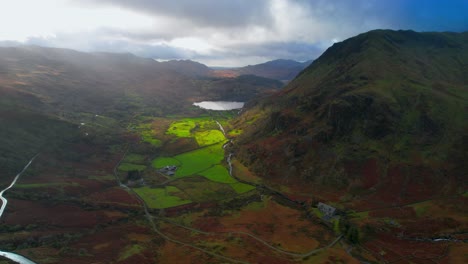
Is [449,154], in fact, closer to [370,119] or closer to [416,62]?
[370,119]

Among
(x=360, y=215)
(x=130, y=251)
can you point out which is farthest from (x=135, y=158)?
(x=360, y=215)

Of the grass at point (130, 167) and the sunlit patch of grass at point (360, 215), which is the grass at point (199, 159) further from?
the sunlit patch of grass at point (360, 215)

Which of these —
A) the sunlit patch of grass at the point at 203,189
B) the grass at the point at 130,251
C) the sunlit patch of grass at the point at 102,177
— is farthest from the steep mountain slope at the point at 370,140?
the grass at the point at 130,251

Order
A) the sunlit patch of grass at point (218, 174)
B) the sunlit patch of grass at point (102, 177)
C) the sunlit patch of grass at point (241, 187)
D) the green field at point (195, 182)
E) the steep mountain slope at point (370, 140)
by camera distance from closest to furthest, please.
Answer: the steep mountain slope at point (370, 140) → the green field at point (195, 182) → the sunlit patch of grass at point (241, 187) → the sunlit patch of grass at point (102, 177) → the sunlit patch of grass at point (218, 174)

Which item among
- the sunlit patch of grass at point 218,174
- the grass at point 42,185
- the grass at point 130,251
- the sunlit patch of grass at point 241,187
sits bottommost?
the grass at point 130,251

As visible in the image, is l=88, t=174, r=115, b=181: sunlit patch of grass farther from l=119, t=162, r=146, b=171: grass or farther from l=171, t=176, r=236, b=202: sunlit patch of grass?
l=171, t=176, r=236, b=202: sunlit patch of grass

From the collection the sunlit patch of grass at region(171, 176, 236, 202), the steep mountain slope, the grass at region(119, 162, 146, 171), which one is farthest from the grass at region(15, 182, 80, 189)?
the steep mountain slope

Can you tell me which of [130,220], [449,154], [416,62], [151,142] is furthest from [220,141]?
[416,62]
